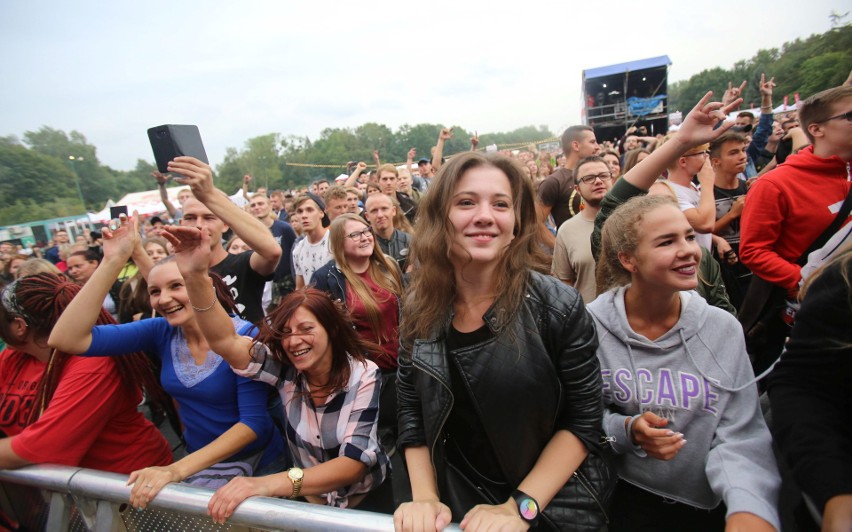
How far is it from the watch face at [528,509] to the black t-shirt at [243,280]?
8.13 ft

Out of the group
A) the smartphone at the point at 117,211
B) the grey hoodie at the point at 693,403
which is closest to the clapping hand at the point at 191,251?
the smartphone at the point at 117,211

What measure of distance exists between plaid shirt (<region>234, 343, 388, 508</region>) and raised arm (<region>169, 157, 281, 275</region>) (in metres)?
0.76

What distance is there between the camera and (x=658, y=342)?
5.13ft

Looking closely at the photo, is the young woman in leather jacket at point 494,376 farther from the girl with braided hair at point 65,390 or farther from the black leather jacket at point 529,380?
the girl with braided hair at point 65,390

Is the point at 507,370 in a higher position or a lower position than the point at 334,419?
higher

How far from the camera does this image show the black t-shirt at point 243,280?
321 centimetres

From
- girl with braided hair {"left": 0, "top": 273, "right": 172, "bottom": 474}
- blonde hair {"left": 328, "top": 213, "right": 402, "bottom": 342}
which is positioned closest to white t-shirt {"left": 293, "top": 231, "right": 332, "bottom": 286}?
blonde hair {"left": 328, "top": 213, "right": 402, "bottom": 342}

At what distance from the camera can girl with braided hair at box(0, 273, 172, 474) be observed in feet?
6.42

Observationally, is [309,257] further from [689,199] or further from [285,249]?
[689,199]

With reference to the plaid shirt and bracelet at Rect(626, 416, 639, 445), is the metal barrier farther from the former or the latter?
bracelet at Rect(626, 416, 639, 445)

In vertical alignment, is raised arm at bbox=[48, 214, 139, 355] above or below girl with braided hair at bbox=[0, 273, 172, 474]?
above

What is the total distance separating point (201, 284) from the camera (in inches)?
71.9

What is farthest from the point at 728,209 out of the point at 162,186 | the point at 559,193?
the point at 162,186

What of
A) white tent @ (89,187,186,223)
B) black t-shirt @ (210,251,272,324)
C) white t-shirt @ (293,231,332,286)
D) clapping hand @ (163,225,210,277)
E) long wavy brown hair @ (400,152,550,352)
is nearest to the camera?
long wavy brown hair @ (400,152,550,352)
